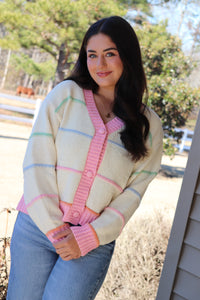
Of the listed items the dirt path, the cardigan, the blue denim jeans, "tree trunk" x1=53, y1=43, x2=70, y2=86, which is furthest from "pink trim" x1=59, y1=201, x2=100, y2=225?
"tree trunk" x1=53, y1=43, x2=70, y2=86

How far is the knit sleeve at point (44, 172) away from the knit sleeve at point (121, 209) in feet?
0.33

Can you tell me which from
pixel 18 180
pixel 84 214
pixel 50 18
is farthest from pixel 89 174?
pixel 50 18

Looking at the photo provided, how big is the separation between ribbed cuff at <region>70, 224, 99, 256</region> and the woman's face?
0.54 metres

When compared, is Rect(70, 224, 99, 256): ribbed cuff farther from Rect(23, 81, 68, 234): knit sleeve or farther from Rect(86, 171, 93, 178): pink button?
Rect(86, 171, 93, 178): pink button

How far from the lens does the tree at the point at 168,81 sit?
8.26 m

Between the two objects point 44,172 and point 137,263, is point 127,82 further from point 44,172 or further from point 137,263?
point 137,263

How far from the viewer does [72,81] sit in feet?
5.18

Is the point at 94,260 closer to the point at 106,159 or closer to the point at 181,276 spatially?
the point at 106,159

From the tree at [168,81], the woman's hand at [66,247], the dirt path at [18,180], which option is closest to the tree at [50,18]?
the tree at [168,81]

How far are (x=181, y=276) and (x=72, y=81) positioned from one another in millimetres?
973

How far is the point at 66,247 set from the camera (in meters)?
1.34

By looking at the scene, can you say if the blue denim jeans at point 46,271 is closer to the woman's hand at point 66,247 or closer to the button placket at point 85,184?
the woman's hand at point 66,247

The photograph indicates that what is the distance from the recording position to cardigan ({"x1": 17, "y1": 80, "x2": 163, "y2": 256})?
4.57ft

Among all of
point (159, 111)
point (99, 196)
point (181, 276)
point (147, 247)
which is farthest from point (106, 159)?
point (159, 111)
